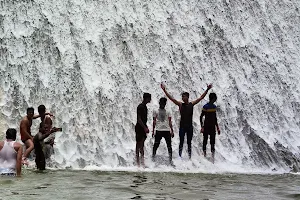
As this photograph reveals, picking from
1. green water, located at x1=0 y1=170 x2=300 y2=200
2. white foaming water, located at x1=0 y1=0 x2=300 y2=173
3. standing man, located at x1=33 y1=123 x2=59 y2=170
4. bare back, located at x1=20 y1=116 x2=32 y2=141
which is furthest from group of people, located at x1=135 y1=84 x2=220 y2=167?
bare back, located at x1=20 y1=116 x2=32 y2=141

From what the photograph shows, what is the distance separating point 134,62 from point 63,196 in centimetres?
999

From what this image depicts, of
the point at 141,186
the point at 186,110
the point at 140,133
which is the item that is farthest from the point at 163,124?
the point at 141,186

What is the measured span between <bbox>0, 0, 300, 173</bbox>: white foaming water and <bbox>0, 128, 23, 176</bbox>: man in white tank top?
348 centimetres

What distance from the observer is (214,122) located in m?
13.9

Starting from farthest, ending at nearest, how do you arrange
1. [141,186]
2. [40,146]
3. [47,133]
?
1. [40,146]
2. [47,133]
3. [141,186]

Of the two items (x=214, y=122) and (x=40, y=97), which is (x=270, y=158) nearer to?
(x=214, y=122)

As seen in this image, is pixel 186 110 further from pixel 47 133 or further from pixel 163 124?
pixel 47 133

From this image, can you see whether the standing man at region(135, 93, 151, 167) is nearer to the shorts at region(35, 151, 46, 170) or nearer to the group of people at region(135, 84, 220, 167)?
the group of people at region(135, 84, 220, 167)

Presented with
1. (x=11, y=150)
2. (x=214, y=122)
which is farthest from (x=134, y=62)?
(x=11, y=150)

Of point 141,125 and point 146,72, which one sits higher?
point 146,72

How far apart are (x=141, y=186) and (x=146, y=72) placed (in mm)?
8394

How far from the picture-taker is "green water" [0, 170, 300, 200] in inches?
335

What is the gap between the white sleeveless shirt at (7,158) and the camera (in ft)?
33.8

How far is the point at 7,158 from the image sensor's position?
34.0 ft
